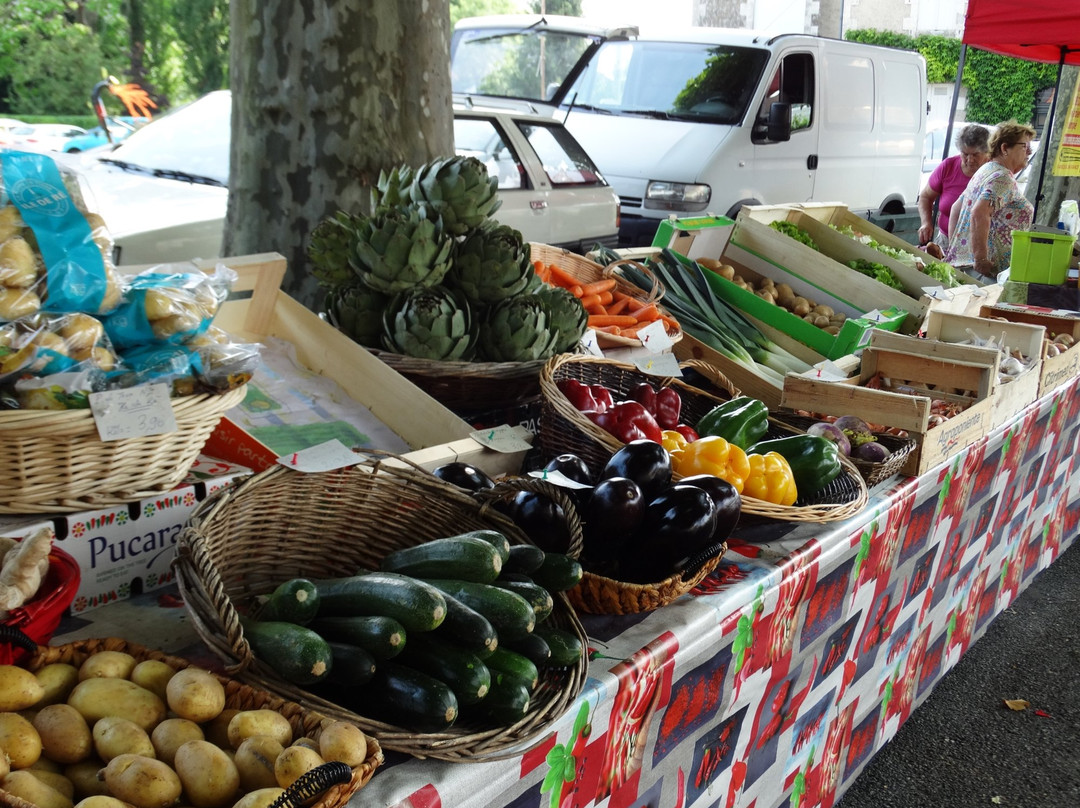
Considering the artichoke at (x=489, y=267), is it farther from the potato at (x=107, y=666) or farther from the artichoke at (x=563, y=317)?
the potato at (x=107, y=666)

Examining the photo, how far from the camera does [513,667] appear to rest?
115 cm

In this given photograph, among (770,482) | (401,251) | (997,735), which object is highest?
(401,251)

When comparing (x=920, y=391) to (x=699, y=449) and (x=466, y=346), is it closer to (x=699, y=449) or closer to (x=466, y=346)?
(x=699, y=449)

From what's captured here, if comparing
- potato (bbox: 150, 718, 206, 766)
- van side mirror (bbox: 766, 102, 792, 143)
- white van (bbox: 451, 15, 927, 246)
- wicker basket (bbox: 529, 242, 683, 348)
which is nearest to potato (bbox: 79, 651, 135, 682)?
potato (bbox: 150, 718, 206, 766)

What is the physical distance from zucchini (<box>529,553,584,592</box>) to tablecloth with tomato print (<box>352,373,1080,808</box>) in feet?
0.40

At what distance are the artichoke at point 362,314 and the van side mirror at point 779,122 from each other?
5.97 metres

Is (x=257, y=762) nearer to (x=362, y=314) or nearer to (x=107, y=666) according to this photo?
(x=107, y=666)

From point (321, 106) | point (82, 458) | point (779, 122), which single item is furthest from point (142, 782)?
point (779, 122)

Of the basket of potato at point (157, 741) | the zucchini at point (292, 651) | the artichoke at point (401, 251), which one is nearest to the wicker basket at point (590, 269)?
the artichoke at point (401, 251)

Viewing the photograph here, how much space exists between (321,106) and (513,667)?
2.74m

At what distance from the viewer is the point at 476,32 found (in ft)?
28.8

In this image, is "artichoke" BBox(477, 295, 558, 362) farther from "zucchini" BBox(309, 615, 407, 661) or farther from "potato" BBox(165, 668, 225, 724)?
"potato" BBox(165, 668, 225, 724)

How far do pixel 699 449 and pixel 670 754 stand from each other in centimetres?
62

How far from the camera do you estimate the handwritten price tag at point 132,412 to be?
4.46 ft
